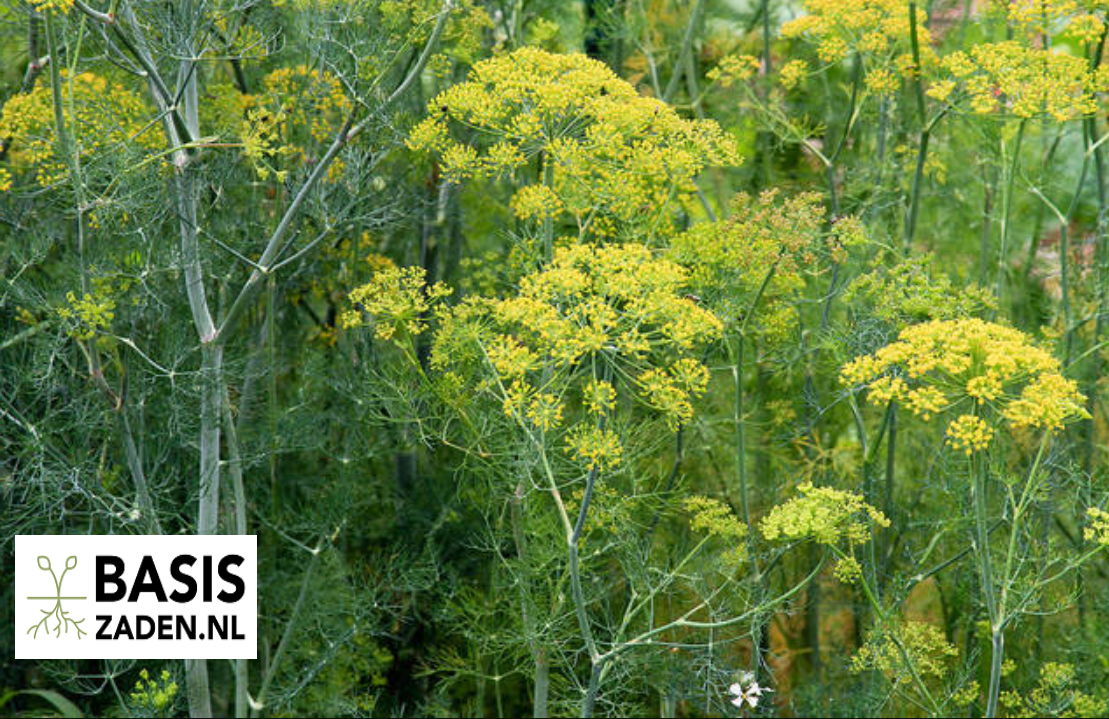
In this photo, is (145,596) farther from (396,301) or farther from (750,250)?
(750,250)

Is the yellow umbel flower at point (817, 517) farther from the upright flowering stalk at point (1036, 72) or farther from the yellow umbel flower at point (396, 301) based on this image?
the upright flowering stalk at point (1036, 72)

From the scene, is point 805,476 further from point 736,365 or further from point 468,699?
point 468,699

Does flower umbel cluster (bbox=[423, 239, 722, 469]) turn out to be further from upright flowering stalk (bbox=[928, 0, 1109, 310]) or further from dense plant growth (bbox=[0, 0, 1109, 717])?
upright flowering stalk (bbox=[928, 0, 1109, 310])

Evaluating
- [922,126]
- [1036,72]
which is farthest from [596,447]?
[1036,72]

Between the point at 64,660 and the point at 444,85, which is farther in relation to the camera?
the point at 444,85

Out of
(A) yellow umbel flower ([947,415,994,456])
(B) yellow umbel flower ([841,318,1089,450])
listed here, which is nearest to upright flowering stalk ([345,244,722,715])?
(B) yellow umbel flower ([841,318,1089,450])

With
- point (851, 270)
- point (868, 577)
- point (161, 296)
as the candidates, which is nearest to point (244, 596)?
point (161, 296)

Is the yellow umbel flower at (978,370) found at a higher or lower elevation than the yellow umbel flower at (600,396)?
higher

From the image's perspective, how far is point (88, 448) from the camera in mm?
3834

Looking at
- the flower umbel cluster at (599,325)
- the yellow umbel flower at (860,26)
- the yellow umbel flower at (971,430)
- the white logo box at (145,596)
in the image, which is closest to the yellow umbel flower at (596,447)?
the flower umbel cluster at (599,325)

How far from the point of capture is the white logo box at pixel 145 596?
142 inches

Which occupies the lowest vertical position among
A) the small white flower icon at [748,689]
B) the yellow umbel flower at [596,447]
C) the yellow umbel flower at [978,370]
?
the small white flower icon at [748,689]

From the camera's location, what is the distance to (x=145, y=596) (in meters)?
3.63

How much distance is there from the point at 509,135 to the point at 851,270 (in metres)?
1.56
